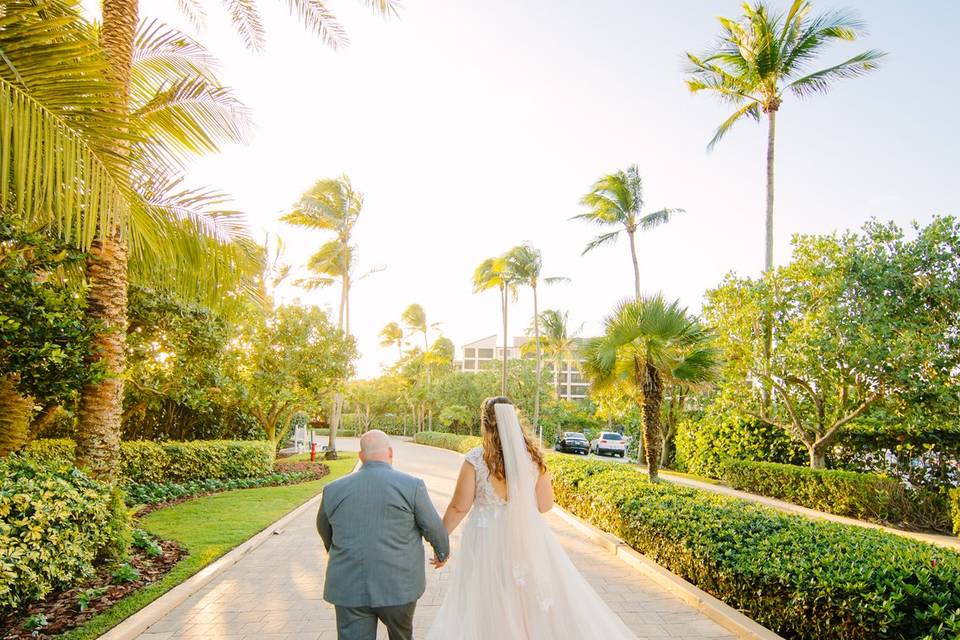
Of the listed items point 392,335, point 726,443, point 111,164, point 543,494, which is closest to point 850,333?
point 726,443

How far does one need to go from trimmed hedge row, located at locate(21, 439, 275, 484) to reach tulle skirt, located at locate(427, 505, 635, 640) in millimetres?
9321

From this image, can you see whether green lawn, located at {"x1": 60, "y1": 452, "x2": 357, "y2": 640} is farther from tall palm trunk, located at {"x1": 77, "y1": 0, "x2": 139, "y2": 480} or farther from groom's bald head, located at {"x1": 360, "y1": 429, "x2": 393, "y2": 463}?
groom's bald head, located at {"x1": 360, "y1": 429, "x2": 393, "y2": 463}

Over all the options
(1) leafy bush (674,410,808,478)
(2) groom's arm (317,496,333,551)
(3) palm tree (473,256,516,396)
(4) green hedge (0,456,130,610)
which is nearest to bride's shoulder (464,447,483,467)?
(2) groom's arm (317,496,333,551)

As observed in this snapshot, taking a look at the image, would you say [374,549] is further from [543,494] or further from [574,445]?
[574,445]

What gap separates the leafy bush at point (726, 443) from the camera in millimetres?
17281

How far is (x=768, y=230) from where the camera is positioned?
20.3m

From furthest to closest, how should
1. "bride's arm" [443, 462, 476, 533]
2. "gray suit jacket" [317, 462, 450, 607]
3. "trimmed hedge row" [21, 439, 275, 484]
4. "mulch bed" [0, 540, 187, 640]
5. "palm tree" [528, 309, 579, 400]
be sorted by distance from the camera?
"palm tree" [528, 309, 579, 400]
"trimmed hedge row" [21, 439, 275, 484]
"mulch bed" [0, 540, 187, 640]
"bride's arm" [443, 462, 476, 533]
"gray suit jacket" [317, 462, 450, 607]

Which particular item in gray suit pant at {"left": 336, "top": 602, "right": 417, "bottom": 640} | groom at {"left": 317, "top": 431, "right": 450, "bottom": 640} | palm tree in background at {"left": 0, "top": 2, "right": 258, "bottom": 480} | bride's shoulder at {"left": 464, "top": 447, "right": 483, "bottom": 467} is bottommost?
gray suit pant at {"left": 336, "top": 602, "right": 417, "bottom": 640}

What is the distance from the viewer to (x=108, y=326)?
264 inches

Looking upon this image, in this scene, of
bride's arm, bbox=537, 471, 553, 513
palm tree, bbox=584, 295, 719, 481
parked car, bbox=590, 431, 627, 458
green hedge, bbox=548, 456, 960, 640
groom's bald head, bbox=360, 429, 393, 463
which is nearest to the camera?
groom's bald head, bbox=360, 429, 393, 463

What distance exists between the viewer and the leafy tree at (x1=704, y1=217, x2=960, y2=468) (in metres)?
12.5

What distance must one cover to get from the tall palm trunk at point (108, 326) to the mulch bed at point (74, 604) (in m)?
1.23

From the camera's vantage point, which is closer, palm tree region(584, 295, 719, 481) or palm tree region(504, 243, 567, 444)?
palm tree region(584, 295, 719, 481)

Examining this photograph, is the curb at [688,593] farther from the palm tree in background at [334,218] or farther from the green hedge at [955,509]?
the palm tree in background at [334,218]
